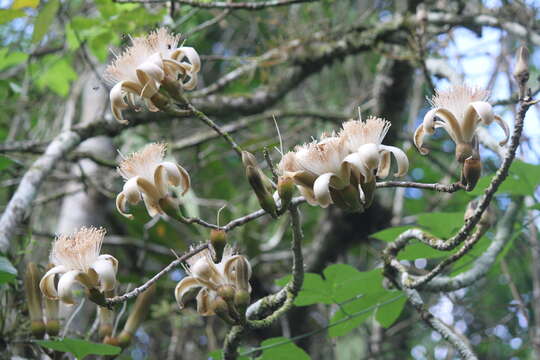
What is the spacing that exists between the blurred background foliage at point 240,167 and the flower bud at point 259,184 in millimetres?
711

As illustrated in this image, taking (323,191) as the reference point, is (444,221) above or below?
below

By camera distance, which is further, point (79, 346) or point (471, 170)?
point (79, 346)

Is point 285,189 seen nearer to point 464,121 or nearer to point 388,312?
point 464,121

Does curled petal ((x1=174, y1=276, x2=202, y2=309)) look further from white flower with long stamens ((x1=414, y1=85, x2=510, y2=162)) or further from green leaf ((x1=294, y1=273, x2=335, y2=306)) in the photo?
white flower with long stamens ((x1=414, y1=85, x2=510, y2=162))

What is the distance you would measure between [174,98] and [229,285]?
13.5 inches

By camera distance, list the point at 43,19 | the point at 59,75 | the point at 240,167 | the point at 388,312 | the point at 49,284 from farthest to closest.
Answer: the point at 240,167 → the point at 59,75 → the point at 43,19 → the point at 388,312 → the point at 49,284

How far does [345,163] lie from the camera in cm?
94

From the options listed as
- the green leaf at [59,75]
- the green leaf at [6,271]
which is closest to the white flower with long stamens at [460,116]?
the green leaf at [6,271]

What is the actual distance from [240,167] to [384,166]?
2.96 m

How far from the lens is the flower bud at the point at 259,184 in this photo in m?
0.93

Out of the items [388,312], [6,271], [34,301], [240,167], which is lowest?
[240,167]

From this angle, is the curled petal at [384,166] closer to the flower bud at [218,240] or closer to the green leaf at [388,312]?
the flower bud at [218,240]

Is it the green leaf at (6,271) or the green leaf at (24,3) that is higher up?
the green leaf at (24,3)

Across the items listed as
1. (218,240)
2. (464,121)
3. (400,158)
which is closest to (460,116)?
(464,121)
